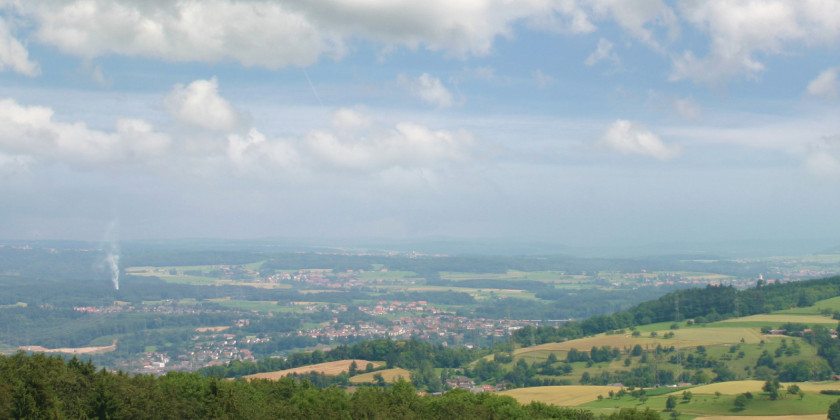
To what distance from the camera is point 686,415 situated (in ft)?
164

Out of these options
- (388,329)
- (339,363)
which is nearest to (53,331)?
(388,329)

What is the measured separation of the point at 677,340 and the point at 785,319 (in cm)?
1475

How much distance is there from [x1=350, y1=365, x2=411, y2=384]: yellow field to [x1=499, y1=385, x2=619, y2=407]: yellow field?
12.3m

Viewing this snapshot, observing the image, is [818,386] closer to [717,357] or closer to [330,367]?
[717,357]

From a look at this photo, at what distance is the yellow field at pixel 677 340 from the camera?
7956 centimetres

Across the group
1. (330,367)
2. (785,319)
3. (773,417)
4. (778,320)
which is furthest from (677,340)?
(330,367)

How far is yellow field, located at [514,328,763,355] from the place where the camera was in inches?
3132

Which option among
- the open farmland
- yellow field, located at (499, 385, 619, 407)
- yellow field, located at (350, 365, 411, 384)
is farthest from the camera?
the open farmland

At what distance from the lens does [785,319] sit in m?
87.2

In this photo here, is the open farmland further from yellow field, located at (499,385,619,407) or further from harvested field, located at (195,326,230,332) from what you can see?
harvested field, located at (195,326,230,332)

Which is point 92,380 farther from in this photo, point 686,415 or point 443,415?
point 686,415

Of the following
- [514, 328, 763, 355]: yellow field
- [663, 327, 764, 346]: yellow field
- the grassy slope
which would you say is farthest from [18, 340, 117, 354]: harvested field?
[663, 327, 764, 346]: yellow field

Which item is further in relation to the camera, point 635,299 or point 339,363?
point 635,299

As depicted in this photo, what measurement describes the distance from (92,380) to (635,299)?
14428 centimetres
